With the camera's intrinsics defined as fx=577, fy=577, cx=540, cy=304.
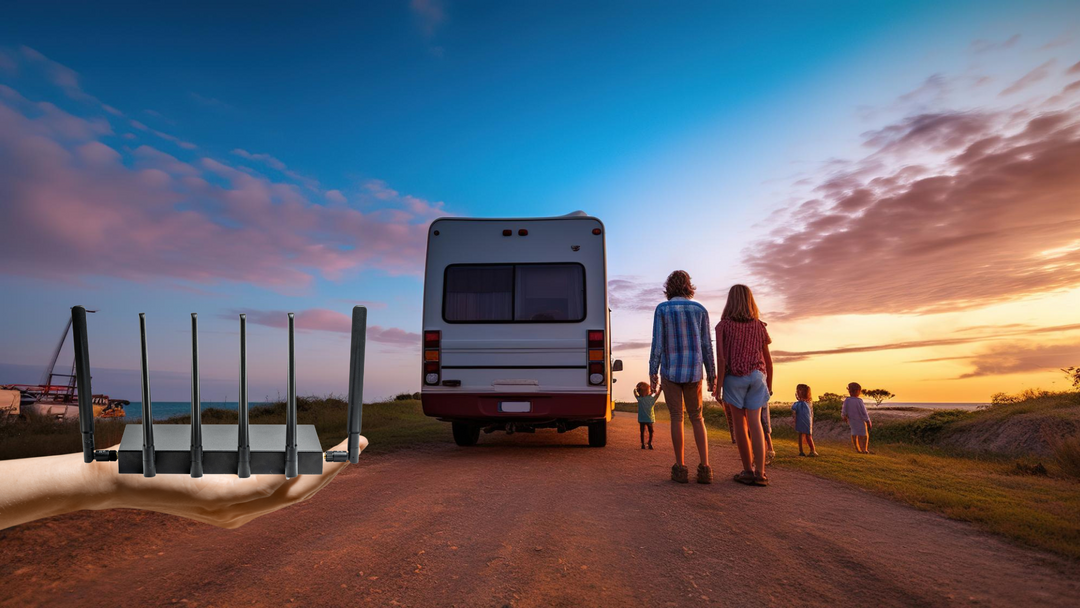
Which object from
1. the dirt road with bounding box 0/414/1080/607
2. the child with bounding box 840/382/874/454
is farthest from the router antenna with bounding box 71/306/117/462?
the child with bounding box 840/382/874/454

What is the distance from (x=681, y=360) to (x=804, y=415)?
14.3ft

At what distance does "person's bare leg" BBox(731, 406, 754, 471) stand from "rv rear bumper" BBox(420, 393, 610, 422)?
7.39 feet

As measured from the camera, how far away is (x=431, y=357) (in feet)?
28.7

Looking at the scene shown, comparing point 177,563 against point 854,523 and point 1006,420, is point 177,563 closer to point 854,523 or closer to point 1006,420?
point 854,523

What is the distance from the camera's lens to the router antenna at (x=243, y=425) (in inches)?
55.8

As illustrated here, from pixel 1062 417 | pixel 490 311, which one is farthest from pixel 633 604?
pixel 1062 417

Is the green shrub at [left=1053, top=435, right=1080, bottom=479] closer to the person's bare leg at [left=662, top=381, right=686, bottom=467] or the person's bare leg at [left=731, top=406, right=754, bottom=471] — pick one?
the person's bare leg at [left=731, top=406, right=754, bottom=471]

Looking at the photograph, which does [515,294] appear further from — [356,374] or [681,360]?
[356,374]

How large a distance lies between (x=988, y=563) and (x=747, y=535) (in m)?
1.51

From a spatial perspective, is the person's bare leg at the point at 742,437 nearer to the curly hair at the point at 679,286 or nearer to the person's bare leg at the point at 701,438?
the person's bare leg at the point at 701,438

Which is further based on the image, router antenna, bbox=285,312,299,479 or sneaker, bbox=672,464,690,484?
sneaker, bbox=672,464,690,484

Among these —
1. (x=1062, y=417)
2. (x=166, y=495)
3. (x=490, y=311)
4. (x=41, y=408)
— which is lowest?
(x=41, y=408)

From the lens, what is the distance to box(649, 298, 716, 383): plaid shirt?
262 inches

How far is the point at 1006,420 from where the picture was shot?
14.6 m
